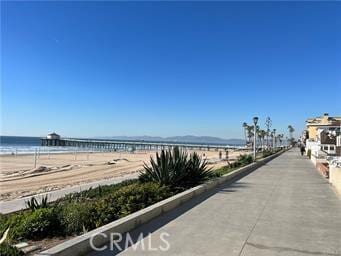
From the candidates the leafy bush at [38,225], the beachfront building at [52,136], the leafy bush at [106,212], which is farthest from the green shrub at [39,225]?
the beachfront building at [52,136]

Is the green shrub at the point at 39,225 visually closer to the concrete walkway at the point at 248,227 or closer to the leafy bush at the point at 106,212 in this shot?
the leafy bush at the point at 106,212

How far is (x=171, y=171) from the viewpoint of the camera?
1075 centimetres


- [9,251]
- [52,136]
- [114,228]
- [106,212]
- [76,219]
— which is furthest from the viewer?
[52,136]

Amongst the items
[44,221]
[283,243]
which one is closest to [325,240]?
[283,243]

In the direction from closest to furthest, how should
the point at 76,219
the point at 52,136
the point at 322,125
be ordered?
the point at 76,219, the point at 322,125, the point at 52,136

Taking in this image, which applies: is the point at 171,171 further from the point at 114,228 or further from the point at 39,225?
the point at 39,225

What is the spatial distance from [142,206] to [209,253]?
111 inches

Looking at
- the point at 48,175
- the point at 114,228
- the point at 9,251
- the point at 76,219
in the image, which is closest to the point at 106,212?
the point at 76,219

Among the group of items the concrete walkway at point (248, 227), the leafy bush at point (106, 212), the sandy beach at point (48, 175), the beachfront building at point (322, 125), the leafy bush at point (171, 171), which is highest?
the beachfront building at point (322, 125)

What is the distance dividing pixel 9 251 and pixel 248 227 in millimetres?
3890

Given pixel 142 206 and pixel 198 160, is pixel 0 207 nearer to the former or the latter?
pixel 142 206

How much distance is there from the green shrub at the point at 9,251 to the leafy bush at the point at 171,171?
5905 millimetres

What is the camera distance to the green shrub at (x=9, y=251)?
4422 mm

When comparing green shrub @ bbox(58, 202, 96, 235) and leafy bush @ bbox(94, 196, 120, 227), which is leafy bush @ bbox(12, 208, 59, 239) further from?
leafy bush @ bbox(94, 196, 120, 227)
